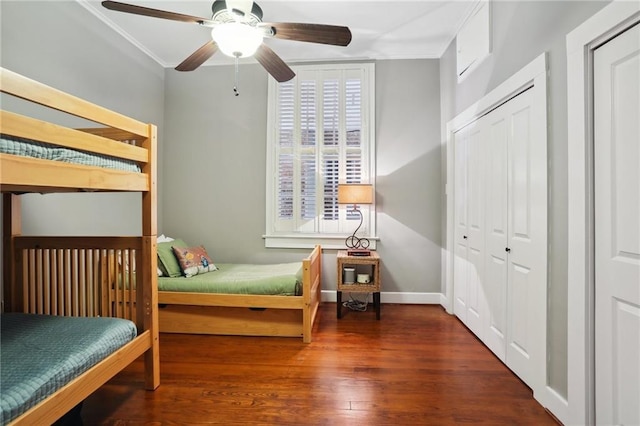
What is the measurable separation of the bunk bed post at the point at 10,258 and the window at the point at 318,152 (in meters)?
2.12

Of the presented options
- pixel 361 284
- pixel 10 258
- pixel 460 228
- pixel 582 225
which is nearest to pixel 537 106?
pixel 582 225

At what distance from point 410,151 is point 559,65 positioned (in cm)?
183

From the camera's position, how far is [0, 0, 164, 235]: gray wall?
2.00 m

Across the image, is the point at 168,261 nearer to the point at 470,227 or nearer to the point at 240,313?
the point at 240,313

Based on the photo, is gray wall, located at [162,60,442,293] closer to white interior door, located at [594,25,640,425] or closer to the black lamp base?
the black lamp base

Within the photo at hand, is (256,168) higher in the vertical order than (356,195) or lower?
higher

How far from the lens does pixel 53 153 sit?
3.85 feet

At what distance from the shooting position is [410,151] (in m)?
3.34

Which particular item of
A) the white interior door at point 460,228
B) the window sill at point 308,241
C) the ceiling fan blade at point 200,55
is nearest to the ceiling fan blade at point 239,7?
the ceiling fan blade at point 200,55

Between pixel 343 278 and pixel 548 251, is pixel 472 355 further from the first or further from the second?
pixel 343 278

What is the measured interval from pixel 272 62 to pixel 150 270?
1662 mm

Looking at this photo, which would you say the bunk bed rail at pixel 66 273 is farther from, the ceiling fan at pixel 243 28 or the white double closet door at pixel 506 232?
the white double closet door at pixel 506 232

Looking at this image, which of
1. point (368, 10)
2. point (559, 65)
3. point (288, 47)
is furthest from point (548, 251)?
point (288, 47)

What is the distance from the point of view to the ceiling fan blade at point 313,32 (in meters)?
1.61
